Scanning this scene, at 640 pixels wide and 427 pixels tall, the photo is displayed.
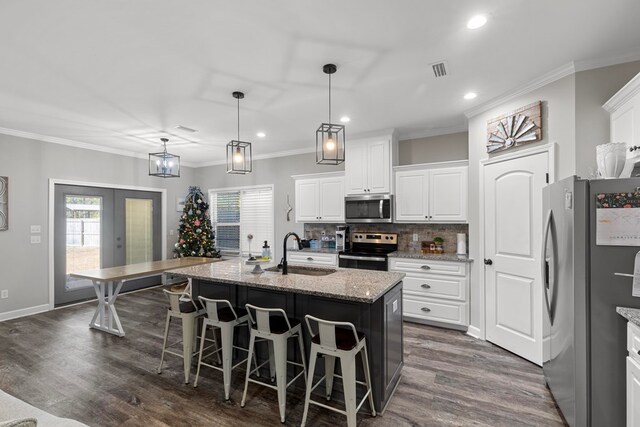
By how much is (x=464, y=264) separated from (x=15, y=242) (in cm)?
637

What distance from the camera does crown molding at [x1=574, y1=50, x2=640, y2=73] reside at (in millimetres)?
2516

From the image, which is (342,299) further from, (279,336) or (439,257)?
(439,257)

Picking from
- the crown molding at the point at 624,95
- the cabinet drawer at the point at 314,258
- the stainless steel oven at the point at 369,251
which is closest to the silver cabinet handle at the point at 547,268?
the crown molding at the point at 624,95

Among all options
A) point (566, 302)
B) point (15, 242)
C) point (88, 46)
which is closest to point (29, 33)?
point (88, 46)

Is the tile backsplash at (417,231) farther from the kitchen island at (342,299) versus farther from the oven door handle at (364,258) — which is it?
the kitchen island at (342,299)

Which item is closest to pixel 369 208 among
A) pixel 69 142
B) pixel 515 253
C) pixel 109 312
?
pixel 515 253

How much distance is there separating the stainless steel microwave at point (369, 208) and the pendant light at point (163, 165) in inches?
105

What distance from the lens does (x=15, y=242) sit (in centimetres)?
449

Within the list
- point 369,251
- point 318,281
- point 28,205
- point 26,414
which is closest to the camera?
point 26,414

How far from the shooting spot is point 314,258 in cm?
505

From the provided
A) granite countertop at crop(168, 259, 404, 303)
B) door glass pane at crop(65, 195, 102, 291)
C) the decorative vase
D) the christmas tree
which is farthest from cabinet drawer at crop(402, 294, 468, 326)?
door glass pane at crop(65, 195, 102, 291)

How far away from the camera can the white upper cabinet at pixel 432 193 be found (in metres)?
4.14

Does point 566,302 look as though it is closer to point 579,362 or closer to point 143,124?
point 579,362

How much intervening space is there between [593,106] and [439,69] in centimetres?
135
